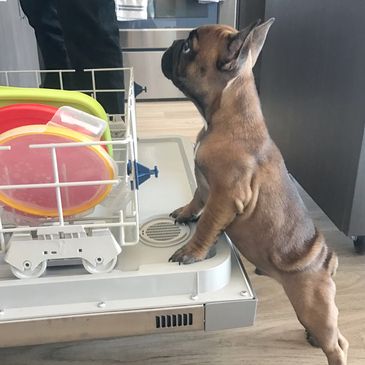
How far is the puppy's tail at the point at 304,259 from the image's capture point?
681 millimetres

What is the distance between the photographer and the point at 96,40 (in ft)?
3.22

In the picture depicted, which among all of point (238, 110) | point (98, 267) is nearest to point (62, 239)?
point (98, 267)

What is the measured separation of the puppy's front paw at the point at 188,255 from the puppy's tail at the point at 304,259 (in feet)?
0.38

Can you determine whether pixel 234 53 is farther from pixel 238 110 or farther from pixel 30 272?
pixel 30 272

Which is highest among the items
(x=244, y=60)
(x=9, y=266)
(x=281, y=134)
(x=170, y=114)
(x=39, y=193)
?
(x=244, y=60)

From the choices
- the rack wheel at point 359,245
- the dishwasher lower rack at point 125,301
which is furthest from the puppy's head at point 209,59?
the rack wheel at point 359,245

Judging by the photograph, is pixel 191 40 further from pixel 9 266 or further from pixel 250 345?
pixel 250 345

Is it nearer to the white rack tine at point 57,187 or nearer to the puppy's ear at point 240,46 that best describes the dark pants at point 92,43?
the puppy's ear at point 240,46

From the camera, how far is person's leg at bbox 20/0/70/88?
113 cm

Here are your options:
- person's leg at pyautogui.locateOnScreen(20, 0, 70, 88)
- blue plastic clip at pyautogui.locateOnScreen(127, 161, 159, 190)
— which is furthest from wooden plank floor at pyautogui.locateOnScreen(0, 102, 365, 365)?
person's leg at pyautogui.locateOnScreen(20, 0, 70, 88)

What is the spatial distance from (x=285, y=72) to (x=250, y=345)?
→ 0.78 m

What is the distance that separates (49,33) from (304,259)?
2.82ft

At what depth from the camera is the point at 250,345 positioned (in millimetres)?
821

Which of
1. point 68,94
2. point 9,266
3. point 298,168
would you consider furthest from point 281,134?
point 9,266
